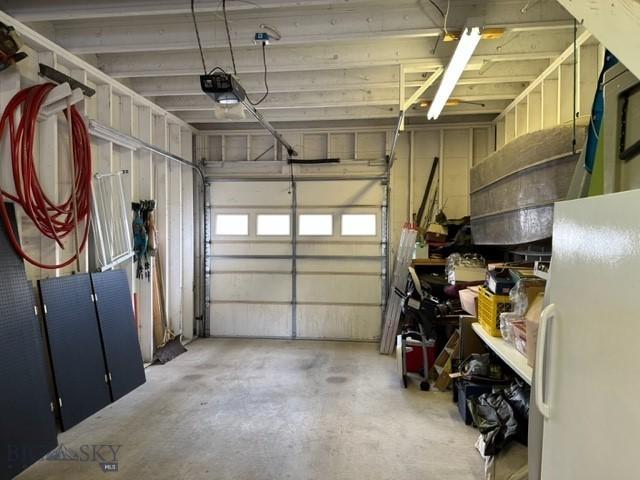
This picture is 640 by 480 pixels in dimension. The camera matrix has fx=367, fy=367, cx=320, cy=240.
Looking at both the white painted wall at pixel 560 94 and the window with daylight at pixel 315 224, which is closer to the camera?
the white painted wall at pixel 560 94

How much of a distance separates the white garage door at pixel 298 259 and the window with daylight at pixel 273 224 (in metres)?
0.02

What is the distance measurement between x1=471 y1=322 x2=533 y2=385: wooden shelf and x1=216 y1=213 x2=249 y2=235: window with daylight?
13.1 ft

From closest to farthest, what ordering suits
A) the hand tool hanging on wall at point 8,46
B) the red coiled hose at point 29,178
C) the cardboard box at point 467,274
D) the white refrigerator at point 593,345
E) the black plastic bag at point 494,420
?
the white refrigerator at point 593,345 → the black plastic bag at point 494,420 → the hand tool hanging on wall at point 8,46 → the red coiled hose at point 29,178 → the cardboard box at point 467,274

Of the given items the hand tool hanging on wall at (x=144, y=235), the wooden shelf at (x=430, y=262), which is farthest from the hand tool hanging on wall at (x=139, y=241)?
the wooden shelf at (x=430, y=262)

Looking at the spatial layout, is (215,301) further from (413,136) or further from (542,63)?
(542,63)

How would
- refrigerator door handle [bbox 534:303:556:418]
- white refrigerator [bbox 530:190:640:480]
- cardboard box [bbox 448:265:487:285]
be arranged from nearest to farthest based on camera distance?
white refrigerator [bbox 530:190:640:480]
refrigerator door handle [bbox 534:303:556:418]
cardboard box [bbox 448:265:487:285]

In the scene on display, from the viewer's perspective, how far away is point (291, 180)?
575 cm

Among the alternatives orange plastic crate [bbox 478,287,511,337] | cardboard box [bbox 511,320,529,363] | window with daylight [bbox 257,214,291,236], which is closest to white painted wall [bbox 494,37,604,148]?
orange plastic crate [bbox 478,287,511,337]

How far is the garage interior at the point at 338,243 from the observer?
118 cm

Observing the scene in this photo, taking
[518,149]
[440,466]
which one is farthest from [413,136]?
[440,466]

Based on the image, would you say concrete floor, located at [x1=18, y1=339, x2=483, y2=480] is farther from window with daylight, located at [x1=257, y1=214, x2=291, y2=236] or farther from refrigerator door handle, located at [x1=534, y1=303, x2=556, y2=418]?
window with daylight, located at [x1=257, y1=214, x2=291, y2=236]

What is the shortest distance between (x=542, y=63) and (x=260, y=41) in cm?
281

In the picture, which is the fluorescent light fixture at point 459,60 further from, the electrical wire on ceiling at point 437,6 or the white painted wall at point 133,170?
the white painted wall at point 133,170

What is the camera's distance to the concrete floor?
240cm
